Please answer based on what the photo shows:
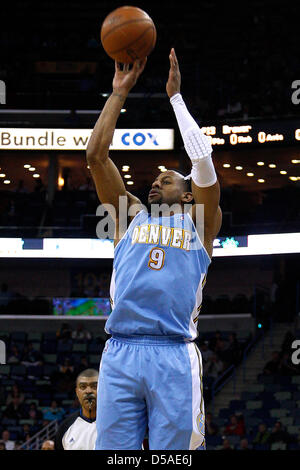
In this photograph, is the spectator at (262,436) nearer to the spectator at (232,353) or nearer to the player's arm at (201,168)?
the spectator at (232,353)

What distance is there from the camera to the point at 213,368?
62.8 ft

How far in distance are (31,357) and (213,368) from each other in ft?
14.6

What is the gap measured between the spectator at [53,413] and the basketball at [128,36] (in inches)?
529

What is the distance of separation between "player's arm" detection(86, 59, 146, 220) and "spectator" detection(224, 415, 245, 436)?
12202 millimetres

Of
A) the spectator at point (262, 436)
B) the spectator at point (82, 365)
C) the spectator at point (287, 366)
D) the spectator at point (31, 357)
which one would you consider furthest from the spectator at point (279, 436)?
the spectator at point (31, 357)

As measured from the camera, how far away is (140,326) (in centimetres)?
399

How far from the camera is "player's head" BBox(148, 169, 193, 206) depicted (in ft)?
14.1

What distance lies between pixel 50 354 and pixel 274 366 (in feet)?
18.3

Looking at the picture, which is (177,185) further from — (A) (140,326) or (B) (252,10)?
(B) (252,10)

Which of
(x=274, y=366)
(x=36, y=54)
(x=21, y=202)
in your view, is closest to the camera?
(x=274, y=366)

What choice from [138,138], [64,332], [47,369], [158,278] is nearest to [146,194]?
[138,138]

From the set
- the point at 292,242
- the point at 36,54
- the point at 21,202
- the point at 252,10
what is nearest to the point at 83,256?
the point at 21,202

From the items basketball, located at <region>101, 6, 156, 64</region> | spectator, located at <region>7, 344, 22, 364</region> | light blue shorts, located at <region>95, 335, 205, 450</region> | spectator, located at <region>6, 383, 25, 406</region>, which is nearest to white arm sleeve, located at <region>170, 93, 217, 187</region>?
basketball, located at <region>101, 6, 156, 64</region>

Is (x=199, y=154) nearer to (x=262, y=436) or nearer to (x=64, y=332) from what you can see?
(x=262, y=436)
